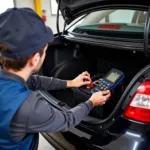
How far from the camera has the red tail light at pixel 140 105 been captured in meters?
0.91

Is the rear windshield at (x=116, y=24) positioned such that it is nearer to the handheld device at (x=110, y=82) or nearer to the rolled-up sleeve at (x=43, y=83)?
the handheld device at (x=110, y=82)

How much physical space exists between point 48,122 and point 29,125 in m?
0.08

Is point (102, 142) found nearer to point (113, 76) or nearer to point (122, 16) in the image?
point (113, 76)

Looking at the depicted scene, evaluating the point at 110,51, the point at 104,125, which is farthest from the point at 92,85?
the point at 110,51

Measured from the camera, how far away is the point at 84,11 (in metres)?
1.54

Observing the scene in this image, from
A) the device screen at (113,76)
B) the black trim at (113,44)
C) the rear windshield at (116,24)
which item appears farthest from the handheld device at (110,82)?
the rear windshield at (116,24)

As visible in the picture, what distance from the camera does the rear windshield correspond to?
1336mm

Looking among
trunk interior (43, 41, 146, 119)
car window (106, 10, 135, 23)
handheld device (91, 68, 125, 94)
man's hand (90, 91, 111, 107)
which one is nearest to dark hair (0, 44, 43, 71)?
man's hand (90, 91, 111, 107)

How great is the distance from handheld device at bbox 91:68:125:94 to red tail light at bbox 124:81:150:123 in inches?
8.8

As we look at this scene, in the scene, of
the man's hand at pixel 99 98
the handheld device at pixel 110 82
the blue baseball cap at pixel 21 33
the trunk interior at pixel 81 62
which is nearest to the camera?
the blue baseball cap at pixel 21 33

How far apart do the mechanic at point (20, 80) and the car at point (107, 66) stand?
0.24 m

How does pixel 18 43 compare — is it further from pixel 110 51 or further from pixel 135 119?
pixel 110 51

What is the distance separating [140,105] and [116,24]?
77 cm

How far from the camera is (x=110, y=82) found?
1190 millimetres
